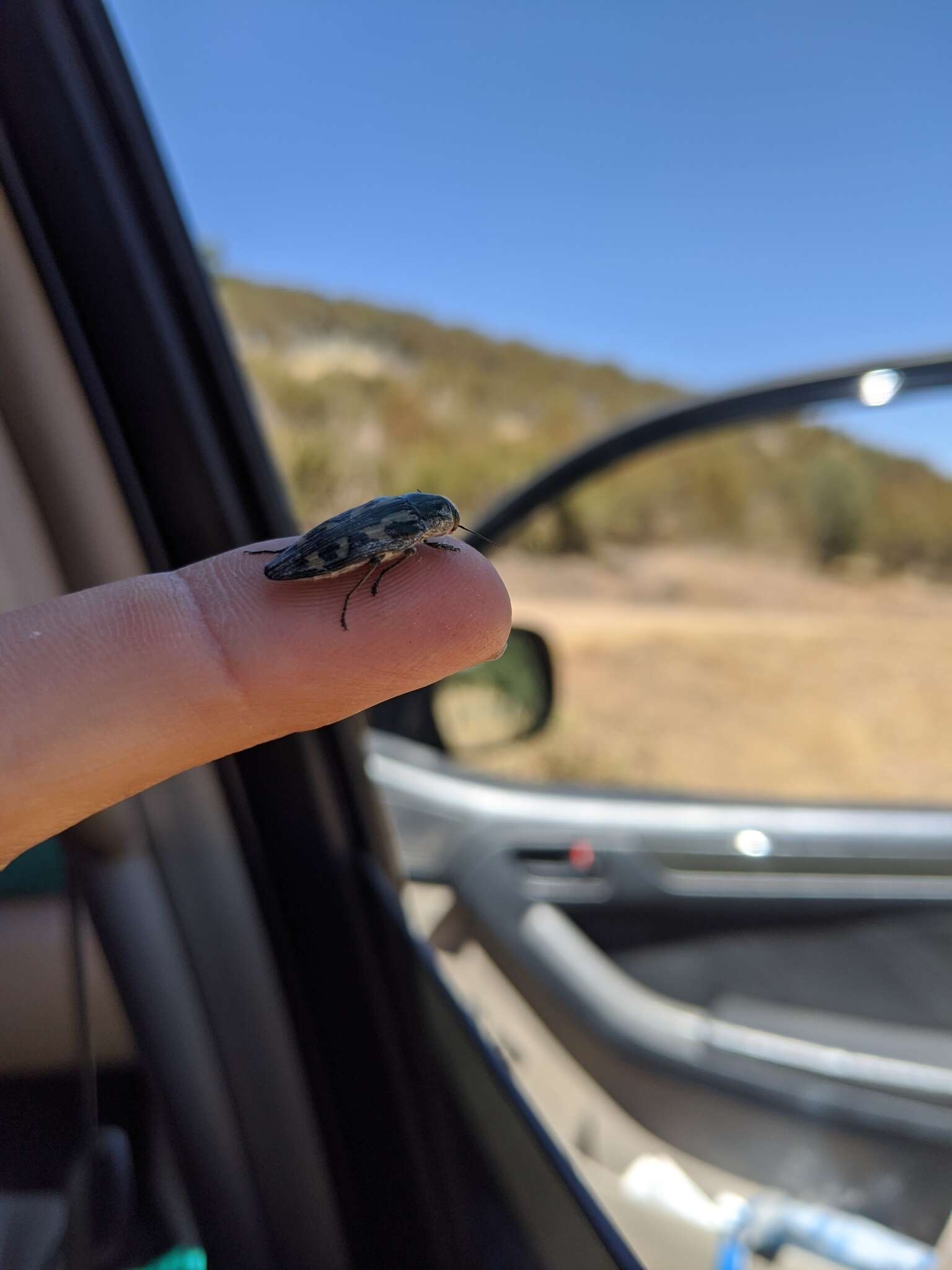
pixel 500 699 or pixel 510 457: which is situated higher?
pixel 510 457

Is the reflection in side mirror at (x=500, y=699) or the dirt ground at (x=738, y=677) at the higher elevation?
the reflection in side mirror at (x=500, y=699)

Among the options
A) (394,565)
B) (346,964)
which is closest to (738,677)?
(346,964)

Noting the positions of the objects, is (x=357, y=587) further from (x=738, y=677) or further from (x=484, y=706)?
(x=738, y=677)

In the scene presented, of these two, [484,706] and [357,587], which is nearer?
[357,587]

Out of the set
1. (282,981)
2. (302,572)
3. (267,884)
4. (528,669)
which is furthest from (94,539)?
(528,669)

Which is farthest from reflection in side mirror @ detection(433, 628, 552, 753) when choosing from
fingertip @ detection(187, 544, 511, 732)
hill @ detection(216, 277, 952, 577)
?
hill @ detection(216, 277, 952, 577)

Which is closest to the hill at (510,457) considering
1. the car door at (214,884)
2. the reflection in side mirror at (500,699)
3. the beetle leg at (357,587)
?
the reflection in side mirror at (500,699)

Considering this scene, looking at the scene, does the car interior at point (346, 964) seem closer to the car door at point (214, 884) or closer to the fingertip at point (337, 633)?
the car door at point (214, 884)
